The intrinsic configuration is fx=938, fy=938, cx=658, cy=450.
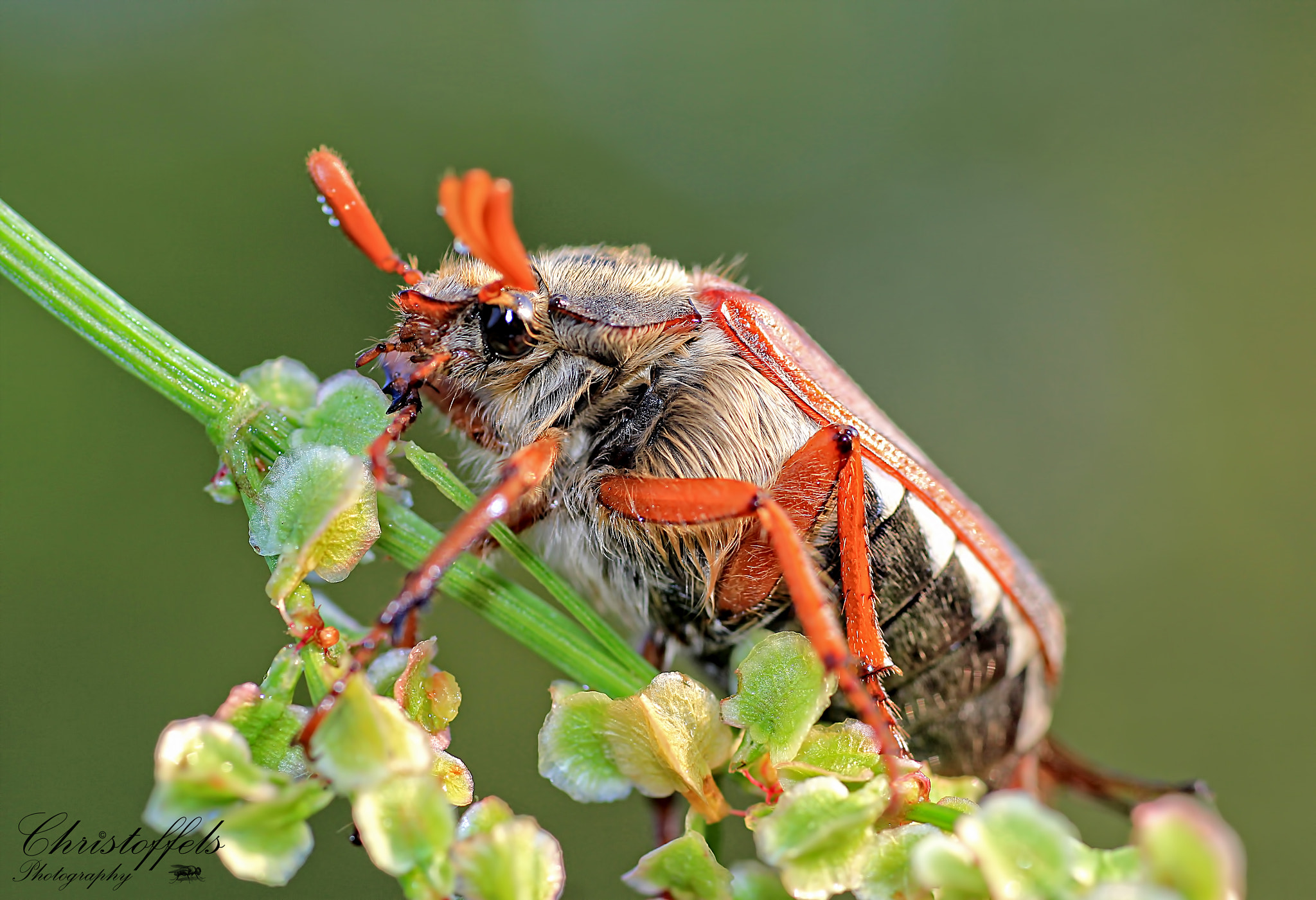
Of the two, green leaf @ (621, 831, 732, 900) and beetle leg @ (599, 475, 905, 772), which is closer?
green leaf @ (621, 831, 732, 900)

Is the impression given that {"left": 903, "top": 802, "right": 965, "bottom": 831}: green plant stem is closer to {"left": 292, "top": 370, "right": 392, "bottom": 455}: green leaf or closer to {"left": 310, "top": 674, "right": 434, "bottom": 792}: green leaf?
{"left": 310, "top": 674, "right": 434, "bottom": 792}: green leaf

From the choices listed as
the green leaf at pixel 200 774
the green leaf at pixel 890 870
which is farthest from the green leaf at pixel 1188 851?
the green leaf at pixel 200 774

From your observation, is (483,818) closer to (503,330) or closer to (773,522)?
(773,522)

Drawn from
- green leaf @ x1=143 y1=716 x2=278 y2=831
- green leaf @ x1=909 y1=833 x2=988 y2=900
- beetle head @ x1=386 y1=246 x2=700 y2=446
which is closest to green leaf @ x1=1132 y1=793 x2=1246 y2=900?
green leaf @ x1=909 y1=833 x2=988 y2=900

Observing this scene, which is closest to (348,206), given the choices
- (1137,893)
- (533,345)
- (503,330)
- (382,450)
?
(503,330)

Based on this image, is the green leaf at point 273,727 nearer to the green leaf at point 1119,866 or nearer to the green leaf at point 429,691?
the green leaf at point 429,691

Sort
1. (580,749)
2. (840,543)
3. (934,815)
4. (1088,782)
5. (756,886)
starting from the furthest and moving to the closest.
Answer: (1088,782) → (840,543) → (580,749) → (756,886) → (934,815)
